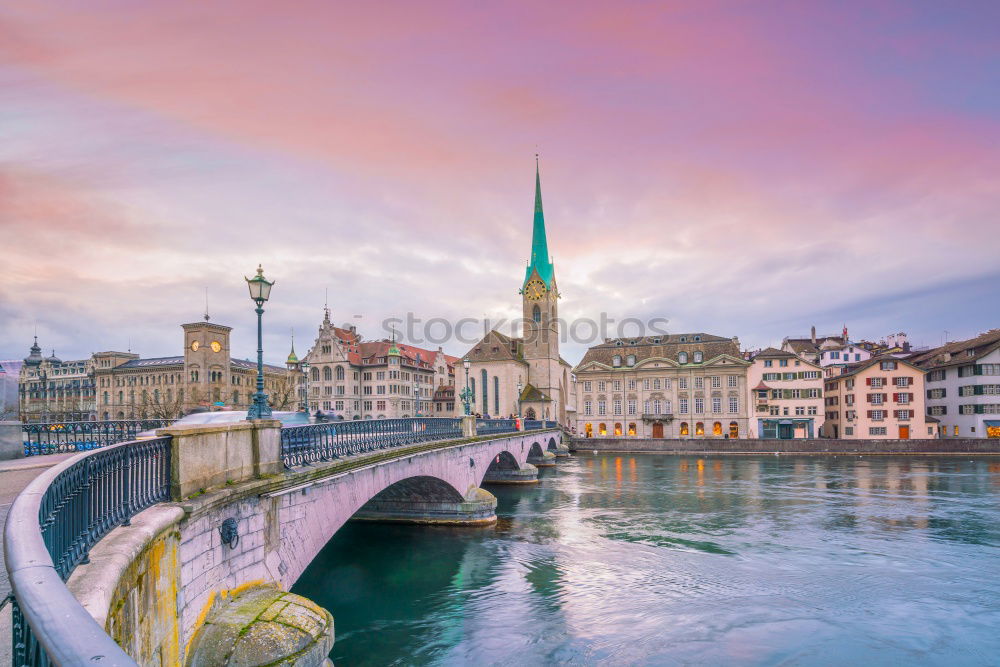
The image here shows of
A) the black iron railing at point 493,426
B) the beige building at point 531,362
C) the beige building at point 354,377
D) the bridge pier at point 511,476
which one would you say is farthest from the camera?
the beige building at point 354,377

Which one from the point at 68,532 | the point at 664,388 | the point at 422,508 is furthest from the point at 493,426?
the point at 664,388

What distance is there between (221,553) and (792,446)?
245 ft

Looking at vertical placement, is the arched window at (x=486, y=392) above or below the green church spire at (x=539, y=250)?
below

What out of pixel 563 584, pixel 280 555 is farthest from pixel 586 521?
pixel 280 555

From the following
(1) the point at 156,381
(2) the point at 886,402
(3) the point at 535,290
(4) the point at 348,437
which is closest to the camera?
(4) the point at 348,437

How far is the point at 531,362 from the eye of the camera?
98.1 m

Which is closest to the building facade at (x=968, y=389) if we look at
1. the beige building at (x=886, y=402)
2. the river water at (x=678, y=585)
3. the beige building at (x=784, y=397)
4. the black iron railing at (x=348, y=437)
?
the beige building at (x=886, y=402)

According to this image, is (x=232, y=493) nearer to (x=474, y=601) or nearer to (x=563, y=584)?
(x=474, y=601)

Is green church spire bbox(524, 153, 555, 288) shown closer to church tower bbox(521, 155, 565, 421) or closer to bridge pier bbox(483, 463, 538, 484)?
church tower bbox(521, 155, 565, 421)

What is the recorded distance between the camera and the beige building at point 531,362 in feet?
304

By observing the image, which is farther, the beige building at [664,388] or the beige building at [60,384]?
the beige building at [60,384]

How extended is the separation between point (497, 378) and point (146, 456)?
84.8 m

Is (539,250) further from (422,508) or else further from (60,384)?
(60,384)

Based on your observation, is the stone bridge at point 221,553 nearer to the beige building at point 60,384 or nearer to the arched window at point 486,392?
the arched window at point 486,392
